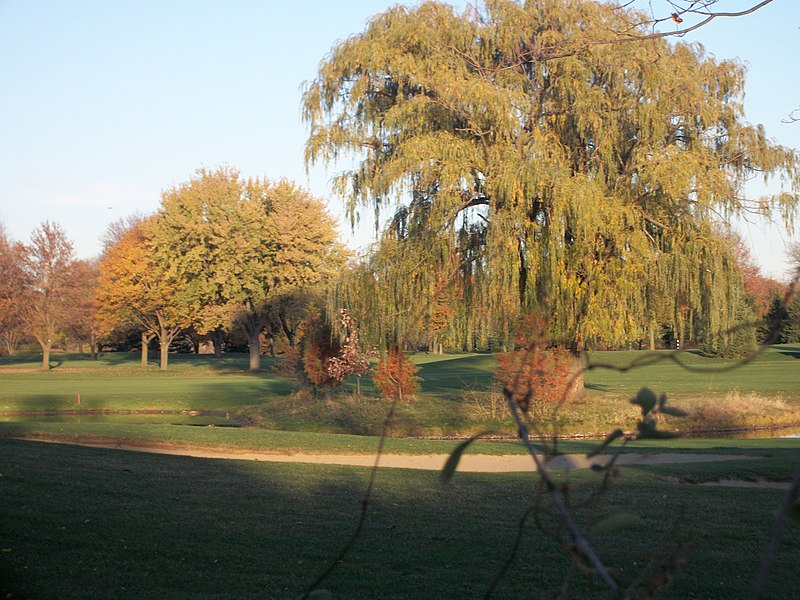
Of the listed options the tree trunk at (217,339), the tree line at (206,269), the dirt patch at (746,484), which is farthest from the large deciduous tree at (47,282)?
the dirt patch at (746,484)

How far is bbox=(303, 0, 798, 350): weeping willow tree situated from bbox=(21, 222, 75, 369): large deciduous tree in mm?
36860

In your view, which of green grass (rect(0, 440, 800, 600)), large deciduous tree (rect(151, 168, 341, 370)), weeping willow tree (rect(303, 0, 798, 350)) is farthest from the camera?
large deciduous tree (rect(151, 168, 341, 370))

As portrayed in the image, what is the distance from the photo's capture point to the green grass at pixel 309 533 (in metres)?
6.21

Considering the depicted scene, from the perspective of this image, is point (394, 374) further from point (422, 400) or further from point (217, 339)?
point (217, 339)

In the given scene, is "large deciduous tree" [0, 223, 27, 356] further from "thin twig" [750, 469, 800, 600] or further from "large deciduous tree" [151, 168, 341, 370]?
"thin twig" [750, 469, 800, 600]

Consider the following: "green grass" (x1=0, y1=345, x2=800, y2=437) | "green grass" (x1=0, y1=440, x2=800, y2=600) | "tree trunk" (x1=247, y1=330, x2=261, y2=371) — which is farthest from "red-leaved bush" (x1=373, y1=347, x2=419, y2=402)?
"tree trunk" (x1=247, y1=330, x2=261, y2=371)

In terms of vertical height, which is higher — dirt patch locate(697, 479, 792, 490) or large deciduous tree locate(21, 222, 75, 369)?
large deciduous tree locate(21, 222, 75, 369)

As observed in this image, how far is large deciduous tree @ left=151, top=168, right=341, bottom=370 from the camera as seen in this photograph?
47.2m

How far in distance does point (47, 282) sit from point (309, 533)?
50.5 m

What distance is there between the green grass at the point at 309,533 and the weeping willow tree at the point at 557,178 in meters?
9.20

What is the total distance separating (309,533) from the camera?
25.7 feet

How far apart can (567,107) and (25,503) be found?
16.6 m

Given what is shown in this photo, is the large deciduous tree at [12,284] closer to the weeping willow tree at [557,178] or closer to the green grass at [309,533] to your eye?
the weeping willow tree at [557,178]

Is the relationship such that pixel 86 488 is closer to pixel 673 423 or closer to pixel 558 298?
pixel 558 298
